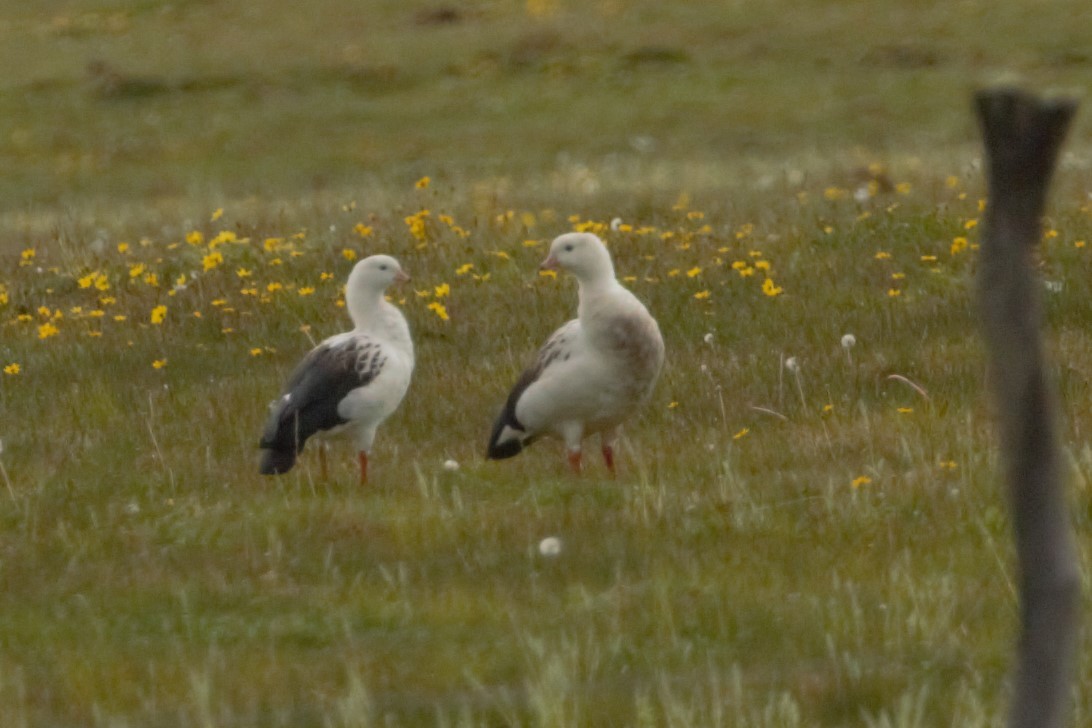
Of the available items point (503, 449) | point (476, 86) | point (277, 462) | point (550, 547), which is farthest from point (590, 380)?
point (476, 86)

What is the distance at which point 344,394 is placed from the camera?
785 cm

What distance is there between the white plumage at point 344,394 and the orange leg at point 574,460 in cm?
77

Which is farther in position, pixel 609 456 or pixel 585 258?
pixel 585 258

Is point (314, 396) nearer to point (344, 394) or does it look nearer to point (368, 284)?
point (344, 394)

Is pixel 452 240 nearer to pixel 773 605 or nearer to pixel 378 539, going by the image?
Answer: pixel 378 539

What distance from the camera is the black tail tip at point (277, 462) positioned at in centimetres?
Answer: 765

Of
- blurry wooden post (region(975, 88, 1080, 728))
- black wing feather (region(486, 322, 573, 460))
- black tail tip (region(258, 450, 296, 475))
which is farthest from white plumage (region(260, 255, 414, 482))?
blurry wooden post (region(975, 88, 1080, 728))

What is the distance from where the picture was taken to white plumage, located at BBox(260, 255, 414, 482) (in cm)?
774

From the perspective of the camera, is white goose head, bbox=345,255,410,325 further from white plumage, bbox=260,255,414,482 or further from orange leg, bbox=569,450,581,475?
orange leg, bbox=569,450,581,475

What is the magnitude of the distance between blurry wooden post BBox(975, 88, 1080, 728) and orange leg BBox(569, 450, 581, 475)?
568cm

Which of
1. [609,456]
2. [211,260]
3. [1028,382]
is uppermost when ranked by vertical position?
[1028,382]

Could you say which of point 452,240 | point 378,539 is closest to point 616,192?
point 452,240

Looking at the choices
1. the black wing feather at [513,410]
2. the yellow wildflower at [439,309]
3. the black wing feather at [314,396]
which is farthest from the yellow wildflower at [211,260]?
the black wing feather at [513,410]

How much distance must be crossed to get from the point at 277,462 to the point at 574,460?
120 centimetres
